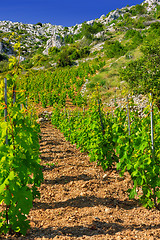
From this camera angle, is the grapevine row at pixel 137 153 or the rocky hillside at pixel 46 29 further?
the rocky hillside at pixel 46 29

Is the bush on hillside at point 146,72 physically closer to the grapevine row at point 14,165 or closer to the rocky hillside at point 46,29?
the grapevine row at point 14,165

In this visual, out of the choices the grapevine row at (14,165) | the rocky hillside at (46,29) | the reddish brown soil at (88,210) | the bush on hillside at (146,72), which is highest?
the rocky hillside at (46,29)

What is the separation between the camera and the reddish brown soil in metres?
2.83

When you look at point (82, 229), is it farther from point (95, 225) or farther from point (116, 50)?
point (116, 50)

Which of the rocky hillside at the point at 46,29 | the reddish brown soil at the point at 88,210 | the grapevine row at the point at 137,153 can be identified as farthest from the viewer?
the rocky hillside at the point at 46,29

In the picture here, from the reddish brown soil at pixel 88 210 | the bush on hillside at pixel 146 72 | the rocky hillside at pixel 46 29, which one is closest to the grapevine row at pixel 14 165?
the reddish brown soil at pixel 88 210

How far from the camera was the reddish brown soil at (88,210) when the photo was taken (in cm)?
283

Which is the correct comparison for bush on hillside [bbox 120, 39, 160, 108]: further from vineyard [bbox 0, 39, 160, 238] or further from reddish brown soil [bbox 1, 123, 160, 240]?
reddish brown soil [bbox 1, 123, 160, 240]

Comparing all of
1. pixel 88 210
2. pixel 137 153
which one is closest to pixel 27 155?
pixel 88 210

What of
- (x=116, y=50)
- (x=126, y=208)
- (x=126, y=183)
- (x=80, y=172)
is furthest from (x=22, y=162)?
(x=116, y=50)

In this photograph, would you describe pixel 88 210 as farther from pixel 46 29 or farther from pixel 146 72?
pixel 46 29

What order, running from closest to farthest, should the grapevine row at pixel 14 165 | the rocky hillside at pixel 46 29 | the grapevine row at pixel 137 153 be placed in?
the grapevine row at pixel 14 165 → the grapevine row at pixel 137 153 → the rocky hillside at pixel 46 29

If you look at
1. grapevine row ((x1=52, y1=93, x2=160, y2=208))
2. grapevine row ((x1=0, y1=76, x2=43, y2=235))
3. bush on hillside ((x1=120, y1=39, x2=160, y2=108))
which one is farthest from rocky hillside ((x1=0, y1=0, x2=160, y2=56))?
grapevine row ((x1=0, y1=76, x2=43, y2=235))

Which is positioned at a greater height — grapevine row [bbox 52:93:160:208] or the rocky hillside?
the rocky hillside
